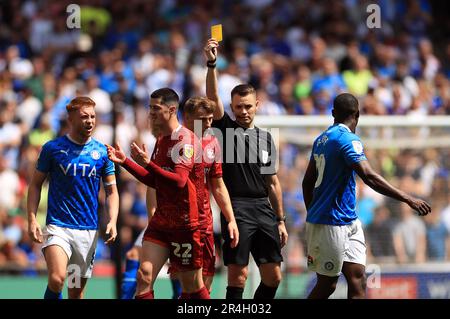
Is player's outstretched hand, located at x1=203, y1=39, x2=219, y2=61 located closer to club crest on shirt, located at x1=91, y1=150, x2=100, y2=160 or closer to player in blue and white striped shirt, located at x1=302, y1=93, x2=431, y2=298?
player in blue and white striped shirt, located at x1=302, y1=93, x2=431, y2=298

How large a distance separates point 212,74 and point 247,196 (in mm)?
1225

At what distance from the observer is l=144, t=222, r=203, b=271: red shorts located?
951 cm

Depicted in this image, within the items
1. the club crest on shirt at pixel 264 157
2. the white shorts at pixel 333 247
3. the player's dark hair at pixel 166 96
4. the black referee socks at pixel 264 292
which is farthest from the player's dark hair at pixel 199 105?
the black referee socks at pixel 264 292

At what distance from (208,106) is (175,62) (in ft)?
31.5

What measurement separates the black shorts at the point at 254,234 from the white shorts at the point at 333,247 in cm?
53

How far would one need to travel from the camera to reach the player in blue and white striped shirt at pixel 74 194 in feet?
33.0

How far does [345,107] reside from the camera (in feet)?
32.5

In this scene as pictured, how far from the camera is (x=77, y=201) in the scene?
10.2 metres

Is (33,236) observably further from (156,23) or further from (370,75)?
(156,23)

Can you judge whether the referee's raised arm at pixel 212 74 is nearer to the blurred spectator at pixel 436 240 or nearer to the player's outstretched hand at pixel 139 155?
the player's outstretched hand at pixel 139 155

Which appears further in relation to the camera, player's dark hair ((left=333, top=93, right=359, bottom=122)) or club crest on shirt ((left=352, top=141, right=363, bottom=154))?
player's dark hair ((left=333, top=93, right=359, bottom=122))

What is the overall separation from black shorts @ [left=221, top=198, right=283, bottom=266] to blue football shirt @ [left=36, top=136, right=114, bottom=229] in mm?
1307

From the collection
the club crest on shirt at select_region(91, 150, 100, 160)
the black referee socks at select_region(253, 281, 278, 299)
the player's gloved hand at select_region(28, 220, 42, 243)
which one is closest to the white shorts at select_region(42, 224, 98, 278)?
the player's gloved hand at select_region(28, 220, 42, 243)
